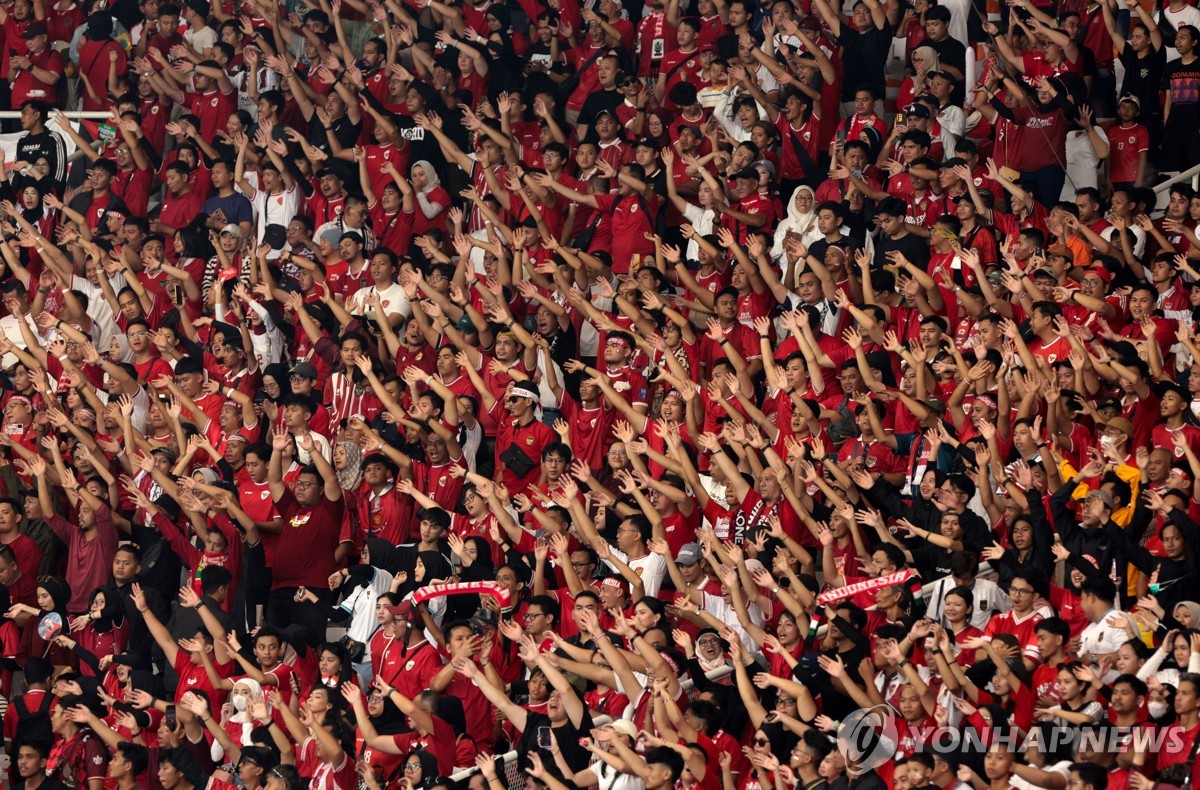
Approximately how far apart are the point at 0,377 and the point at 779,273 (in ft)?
19.9

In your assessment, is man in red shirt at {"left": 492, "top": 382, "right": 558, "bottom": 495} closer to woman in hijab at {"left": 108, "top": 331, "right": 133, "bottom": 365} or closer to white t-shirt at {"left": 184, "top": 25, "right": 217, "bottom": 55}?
woman in hijab at {"left": 108, "top": 331, "right": 133, "bottom": 365}

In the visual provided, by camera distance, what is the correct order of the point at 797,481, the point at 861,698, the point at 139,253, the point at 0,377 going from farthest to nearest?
the point at 139,253, the point at 0,377, the point at 797,481, the point at 861,698

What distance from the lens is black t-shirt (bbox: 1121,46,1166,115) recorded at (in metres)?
15.2

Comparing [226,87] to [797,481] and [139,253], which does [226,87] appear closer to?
[139,253]

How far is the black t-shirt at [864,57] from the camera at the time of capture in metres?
16.4

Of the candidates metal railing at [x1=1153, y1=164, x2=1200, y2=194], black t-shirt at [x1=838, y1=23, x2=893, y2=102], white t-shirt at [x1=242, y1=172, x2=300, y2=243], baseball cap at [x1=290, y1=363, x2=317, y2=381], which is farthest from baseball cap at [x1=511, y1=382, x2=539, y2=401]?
metal railing at [x1=1153, y1=164, x2=1200, y2=194]

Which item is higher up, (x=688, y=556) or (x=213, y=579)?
(x=688, y=556)

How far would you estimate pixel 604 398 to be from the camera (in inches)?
573

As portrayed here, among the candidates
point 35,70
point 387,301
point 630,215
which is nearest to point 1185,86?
point 630,215

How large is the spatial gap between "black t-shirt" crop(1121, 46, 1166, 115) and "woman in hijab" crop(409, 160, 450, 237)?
5.46m

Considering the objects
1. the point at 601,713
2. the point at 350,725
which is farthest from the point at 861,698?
the point at 350,725

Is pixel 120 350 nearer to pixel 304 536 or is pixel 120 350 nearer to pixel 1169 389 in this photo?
pixel 304 536

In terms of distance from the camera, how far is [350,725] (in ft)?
40.3

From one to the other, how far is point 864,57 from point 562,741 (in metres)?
7.15
